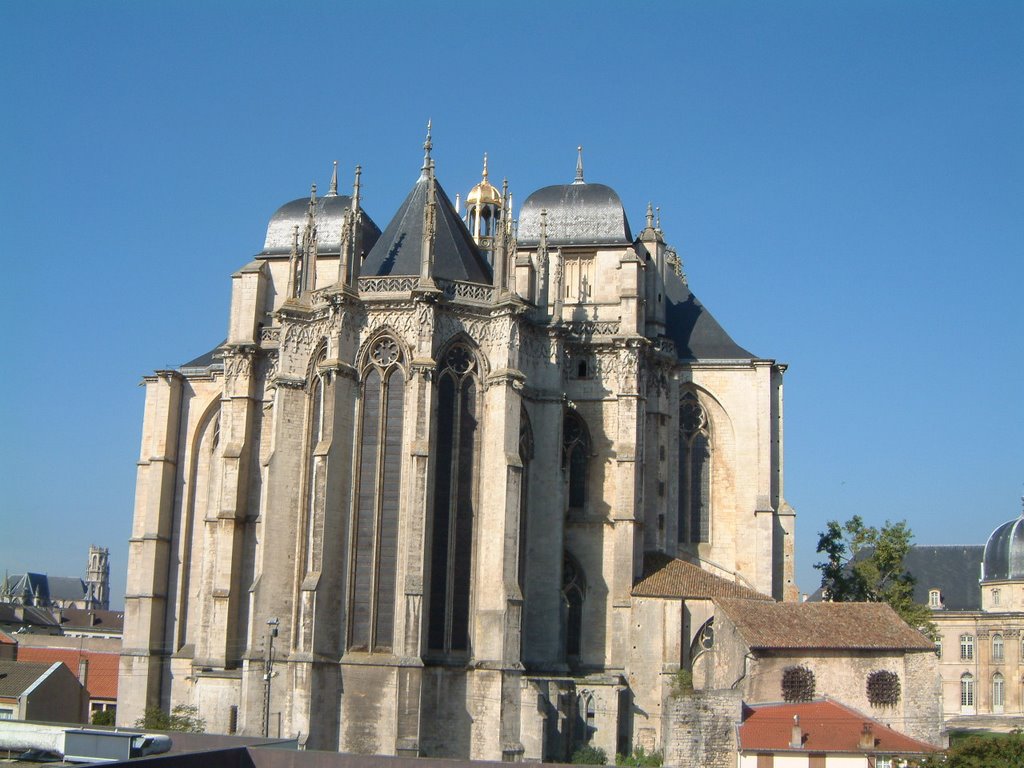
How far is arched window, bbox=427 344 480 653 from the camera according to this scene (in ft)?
119

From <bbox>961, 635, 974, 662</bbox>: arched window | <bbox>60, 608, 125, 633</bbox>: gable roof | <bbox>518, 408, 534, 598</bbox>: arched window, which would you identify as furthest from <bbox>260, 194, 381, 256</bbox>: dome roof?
<bbox>60, 608, 125, 633</bbox>: gable roof

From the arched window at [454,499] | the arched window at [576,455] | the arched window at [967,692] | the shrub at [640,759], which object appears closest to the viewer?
the arched window at [454,499]

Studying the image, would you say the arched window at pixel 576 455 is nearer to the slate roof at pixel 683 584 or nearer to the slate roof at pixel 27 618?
the slate roof at pixel 683 584

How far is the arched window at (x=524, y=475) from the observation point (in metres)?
39.2

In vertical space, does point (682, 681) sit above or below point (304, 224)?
below

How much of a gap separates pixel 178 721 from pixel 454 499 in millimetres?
11572

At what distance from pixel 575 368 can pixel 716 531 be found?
8.39 m

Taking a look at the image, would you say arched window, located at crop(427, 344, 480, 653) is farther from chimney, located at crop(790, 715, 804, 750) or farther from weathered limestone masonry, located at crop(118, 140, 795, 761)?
chimney, located at crop(790, 715, 804, 750)

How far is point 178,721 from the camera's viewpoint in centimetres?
3947

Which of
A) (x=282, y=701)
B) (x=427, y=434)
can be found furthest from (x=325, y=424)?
(x=282, y=701)

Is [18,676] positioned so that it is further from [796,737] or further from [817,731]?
[817,731]

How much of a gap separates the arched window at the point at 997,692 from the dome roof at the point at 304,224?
49576 mm

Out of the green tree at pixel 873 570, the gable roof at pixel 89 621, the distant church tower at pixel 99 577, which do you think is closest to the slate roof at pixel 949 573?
the green tree at pixel 873 570

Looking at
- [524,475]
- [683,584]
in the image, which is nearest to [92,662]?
[524,475]
